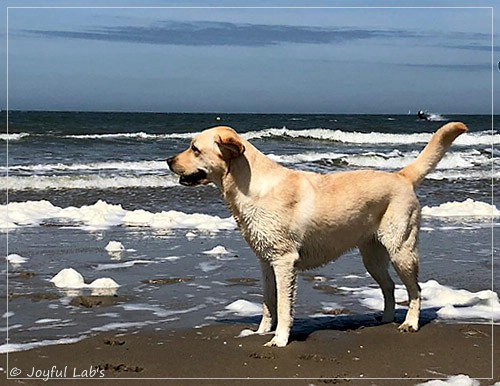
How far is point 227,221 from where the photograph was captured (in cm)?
1367

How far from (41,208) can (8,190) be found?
493cm

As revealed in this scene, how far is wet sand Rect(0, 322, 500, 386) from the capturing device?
5801 mm

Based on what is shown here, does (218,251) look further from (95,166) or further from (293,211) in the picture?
(95,166)

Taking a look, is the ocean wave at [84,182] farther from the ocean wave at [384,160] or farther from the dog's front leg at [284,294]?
the dog's front leg at [284,294]

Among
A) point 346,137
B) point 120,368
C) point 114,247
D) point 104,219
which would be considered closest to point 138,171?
point 104,219

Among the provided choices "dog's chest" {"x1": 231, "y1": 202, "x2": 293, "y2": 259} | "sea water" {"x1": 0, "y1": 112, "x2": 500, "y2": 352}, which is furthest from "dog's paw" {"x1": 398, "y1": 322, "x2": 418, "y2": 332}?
"dog's chest" {"x1": 231, "y1": 202, "x2": 293, "y2": 259}

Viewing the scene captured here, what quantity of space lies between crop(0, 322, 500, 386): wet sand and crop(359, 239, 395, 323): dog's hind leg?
35 cm

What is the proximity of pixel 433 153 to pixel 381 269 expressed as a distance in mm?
1163

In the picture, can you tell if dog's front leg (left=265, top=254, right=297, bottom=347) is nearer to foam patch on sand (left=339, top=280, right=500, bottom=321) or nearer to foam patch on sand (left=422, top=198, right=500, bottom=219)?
foam patch on sand (left=339, top=280, right=500, bottom=321)

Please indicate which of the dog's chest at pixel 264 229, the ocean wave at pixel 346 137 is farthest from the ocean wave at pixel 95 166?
the dog's chest at pixel 264 229

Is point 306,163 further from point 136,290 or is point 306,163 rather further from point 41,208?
point 136,290

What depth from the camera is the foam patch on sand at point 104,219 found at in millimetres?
13203

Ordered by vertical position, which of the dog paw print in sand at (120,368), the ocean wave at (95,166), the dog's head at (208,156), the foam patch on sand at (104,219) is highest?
the dog's head at (208,156)

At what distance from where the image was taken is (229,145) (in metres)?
6.45
